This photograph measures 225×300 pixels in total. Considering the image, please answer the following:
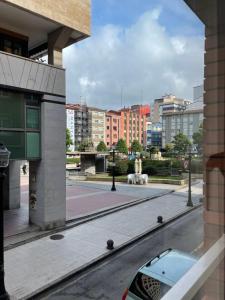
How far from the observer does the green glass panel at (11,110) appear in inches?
351

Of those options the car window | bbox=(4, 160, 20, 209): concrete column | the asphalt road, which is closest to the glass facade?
bbox=(4, 160, 20, 209): concrete column

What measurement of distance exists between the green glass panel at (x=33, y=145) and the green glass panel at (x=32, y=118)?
0.27m

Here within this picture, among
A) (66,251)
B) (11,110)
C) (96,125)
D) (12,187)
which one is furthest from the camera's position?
(96,125)

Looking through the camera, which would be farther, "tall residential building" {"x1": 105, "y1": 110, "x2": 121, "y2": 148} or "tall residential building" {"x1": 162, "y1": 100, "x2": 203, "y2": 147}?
"tall residential building" {"x1": 105, "y1": 110, "x2": 121, "y2": 148}

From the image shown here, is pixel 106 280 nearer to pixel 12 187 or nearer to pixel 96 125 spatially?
pixel 12 187

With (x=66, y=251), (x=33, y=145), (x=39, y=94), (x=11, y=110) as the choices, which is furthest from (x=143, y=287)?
(x=39, y=94)

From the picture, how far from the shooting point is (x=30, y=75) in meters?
9.43

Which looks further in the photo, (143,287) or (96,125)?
(96,125)

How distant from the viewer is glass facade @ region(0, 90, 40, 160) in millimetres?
8984

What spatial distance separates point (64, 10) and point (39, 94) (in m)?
2.94

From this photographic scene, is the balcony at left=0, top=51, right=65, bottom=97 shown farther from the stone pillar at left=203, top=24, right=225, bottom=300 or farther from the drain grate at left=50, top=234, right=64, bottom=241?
the stone pillar at left=203, top=24, right=225, bottom=300

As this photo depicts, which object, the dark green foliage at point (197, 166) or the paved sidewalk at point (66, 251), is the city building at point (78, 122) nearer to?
the paved sidewalk at point (66, 251)

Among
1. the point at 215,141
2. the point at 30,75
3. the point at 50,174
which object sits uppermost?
the point at 30,75

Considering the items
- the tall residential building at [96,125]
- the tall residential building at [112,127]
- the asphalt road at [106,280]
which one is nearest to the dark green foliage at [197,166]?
the asphalt road at [106,280]
